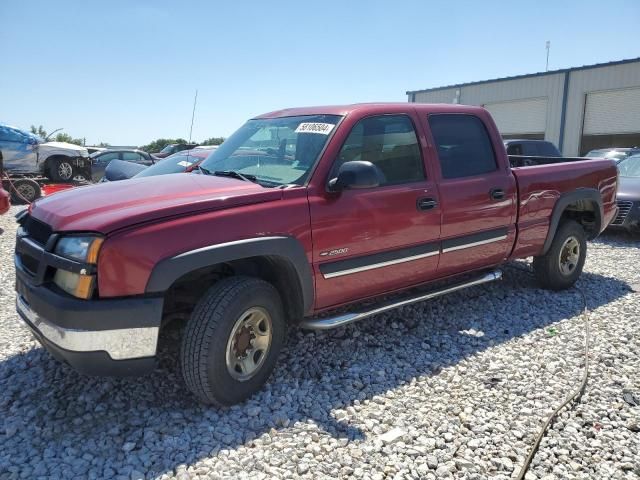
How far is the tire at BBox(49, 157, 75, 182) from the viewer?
1470 cm

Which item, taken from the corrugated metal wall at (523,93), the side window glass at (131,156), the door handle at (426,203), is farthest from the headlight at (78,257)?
the corrugated metal wall at (523,93)

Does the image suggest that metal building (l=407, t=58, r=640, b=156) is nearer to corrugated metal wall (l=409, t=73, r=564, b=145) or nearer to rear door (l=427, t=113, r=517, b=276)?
corrugated metal wall (l=409, t=73, r=564, b=145)

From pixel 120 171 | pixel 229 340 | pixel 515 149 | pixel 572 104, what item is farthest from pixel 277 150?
pixel 572 104

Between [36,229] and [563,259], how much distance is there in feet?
16.2

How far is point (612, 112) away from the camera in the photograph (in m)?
25.2

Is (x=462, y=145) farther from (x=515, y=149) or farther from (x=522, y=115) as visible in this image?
(x=522, y=115)

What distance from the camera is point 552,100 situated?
27.0 meters

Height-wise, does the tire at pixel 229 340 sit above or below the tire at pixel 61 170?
below

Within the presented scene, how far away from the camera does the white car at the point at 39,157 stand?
Answer: 548 inches

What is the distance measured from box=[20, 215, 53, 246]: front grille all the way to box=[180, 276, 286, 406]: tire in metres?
0.96

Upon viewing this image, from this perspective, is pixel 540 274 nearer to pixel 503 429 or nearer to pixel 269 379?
pixel 503 429

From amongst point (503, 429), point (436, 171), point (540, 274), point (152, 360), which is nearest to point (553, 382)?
point (503, 429)

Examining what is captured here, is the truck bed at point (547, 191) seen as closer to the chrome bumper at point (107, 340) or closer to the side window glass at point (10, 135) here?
the chrome bumper at point (107, 340)

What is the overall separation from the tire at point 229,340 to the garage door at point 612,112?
27.0m
